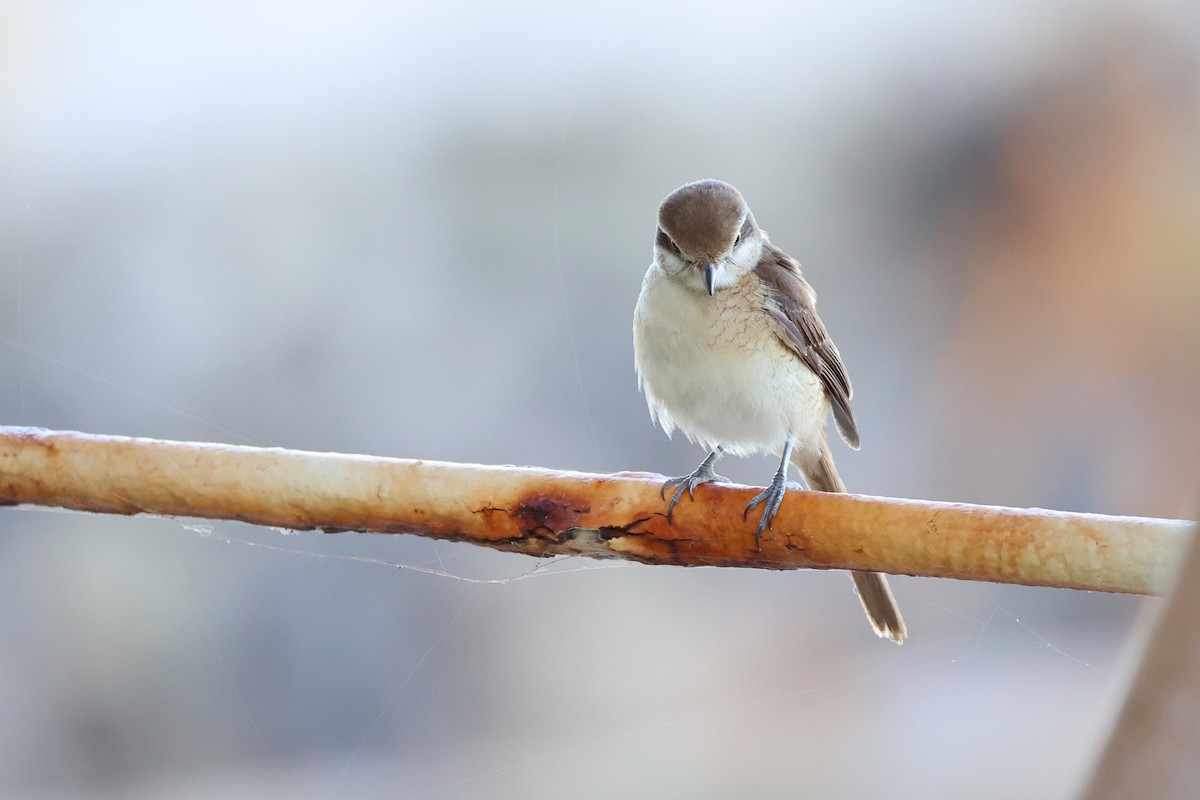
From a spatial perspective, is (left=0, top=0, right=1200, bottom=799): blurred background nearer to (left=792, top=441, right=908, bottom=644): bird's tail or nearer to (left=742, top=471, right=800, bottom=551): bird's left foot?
(left=792, top=441, right=908, bottom=644): bird's tail

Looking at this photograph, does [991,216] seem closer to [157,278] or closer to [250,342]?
[250,342]

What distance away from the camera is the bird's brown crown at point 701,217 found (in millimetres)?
898

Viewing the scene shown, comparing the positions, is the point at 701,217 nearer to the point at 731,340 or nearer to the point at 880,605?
the point at 731,340

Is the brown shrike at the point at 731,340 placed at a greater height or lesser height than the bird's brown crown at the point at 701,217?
lesser

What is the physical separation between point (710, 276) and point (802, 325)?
0.12 meters

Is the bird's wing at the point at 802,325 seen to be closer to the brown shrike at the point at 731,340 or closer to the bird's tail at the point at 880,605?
the brown shrike at the point at 731,340

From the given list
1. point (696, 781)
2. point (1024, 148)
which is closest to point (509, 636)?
point (696, 781)

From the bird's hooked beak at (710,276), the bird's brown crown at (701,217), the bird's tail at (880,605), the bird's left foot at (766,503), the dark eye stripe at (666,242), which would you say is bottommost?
the bird's tail at (880,605)

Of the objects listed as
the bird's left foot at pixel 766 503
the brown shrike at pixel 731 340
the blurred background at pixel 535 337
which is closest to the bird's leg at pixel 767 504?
the bird's left foot at pixel 766 503

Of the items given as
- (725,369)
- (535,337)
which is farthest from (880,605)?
(535,337)

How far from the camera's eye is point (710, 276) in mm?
893

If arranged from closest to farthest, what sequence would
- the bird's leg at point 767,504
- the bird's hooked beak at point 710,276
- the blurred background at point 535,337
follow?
the bird's leg at point 767,504
the bird's hooked beak at point 710,276
the blurred background at point 535,337

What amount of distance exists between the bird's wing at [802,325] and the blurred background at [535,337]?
0.26 meters

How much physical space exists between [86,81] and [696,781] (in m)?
1.07
